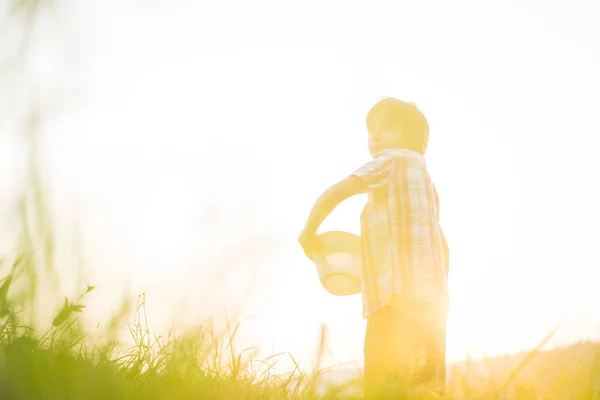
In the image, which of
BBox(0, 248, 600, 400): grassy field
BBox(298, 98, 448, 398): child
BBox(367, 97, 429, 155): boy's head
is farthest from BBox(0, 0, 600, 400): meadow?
BBox(367, 97, 429, 155): boy's head

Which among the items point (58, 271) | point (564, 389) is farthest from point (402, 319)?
point (58, 271)

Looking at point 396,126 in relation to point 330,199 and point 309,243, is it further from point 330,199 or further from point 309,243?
point 309,243

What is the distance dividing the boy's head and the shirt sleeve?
0.29m

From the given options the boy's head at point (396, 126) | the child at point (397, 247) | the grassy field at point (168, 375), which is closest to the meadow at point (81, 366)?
the grassy field at point (168, 375)

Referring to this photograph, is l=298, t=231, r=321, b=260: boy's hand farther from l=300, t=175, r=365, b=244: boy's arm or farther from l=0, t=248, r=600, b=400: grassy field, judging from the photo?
l=0, t=248, r=600, b=400: grassy field

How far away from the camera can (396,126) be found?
3.77 m

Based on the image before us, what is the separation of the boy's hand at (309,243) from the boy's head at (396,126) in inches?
30.3

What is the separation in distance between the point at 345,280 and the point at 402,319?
352 millimetres

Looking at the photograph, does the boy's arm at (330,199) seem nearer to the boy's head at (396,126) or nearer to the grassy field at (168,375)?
the boy's head at (396,126)

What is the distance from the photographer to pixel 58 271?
1.05 meters

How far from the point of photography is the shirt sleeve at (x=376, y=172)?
11.1 ft

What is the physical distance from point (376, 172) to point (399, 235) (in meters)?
0.37

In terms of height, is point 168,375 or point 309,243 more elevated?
point 309,243

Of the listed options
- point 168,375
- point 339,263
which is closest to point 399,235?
point 339,263
